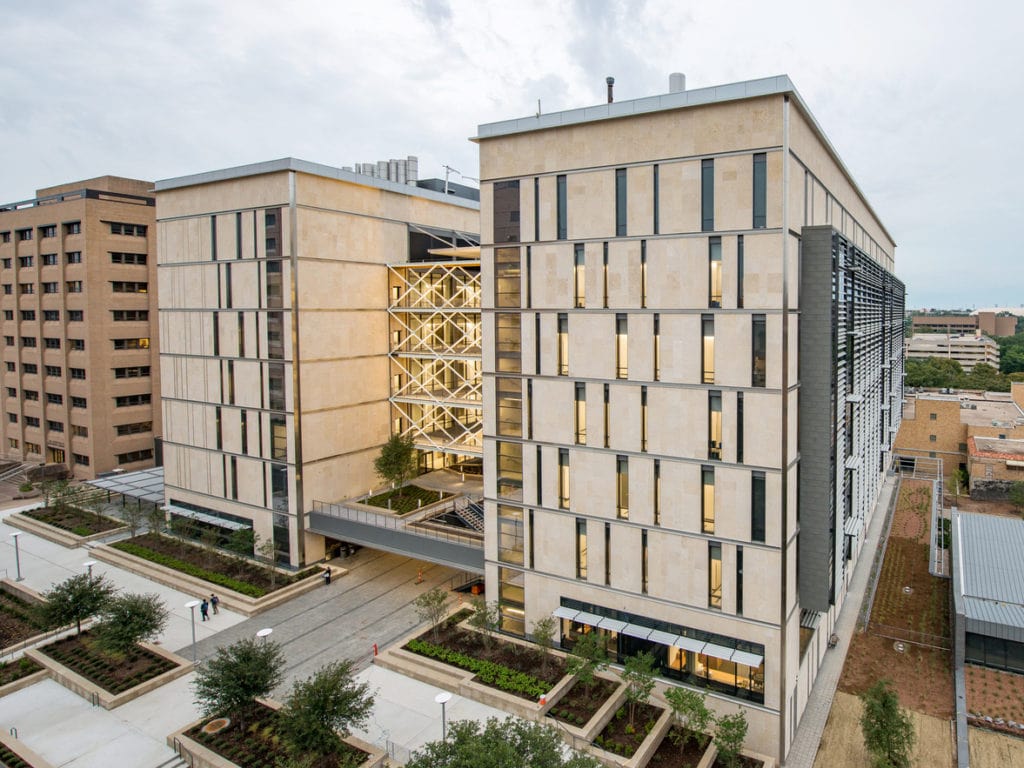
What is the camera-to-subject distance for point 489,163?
2606cm

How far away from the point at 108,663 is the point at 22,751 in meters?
5.51

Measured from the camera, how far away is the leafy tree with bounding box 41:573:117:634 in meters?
26.6

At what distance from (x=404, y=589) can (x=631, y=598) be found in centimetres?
1365

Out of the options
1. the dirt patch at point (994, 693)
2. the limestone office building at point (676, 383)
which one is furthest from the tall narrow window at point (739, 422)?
the dirt patch at point (994, 693)

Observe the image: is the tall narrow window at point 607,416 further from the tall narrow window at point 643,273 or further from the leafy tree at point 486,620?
the leafy tree at point 486,620

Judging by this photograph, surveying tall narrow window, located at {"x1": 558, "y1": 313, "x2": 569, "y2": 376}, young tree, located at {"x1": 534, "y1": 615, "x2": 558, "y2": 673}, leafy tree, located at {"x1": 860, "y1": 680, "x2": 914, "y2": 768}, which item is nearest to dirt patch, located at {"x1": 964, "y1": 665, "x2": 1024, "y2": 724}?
leafy tree, located at {"x1": 860, "y1": 680, "x2": 914, "y2": 768}

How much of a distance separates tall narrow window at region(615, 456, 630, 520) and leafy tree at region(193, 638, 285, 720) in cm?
1292

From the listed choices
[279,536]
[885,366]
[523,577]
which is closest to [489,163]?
[523,577]

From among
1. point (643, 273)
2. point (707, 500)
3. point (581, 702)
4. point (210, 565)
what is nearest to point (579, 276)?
point (643, 273)

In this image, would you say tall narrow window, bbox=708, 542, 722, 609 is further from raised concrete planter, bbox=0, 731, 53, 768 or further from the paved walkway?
raised concrete planter, bbox=0, 731, 53, 768

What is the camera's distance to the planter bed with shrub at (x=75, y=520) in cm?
4122

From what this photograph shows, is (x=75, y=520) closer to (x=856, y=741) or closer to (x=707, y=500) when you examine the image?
(x=707, y=500)

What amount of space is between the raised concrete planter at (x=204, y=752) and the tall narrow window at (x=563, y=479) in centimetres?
1032

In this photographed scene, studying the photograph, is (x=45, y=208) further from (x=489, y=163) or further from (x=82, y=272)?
(x=489, y=163)
